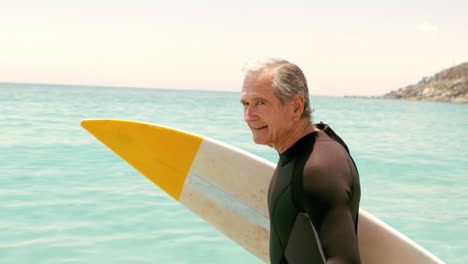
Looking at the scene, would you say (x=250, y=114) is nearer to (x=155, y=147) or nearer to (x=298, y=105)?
(x=298, y=105)

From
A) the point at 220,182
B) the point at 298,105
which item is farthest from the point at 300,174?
the point at 220,182

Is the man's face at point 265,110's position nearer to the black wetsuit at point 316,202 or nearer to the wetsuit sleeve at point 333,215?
the black wetsuit at point 316,202

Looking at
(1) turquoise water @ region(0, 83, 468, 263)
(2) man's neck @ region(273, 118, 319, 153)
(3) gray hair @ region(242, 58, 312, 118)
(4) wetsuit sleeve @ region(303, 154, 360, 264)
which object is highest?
(3) gray hair @ region(242, 58, 312, 118)

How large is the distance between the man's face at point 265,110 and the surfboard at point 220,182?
0.69 meters

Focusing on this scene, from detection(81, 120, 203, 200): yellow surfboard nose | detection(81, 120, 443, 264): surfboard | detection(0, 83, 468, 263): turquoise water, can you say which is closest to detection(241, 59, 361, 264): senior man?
detection(81, 120, 443, 264): surfboard

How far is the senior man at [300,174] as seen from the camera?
1.29 m

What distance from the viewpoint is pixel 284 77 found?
1473 mm

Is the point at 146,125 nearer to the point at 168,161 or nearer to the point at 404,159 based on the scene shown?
the point at 168,161

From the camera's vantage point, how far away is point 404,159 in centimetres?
1053

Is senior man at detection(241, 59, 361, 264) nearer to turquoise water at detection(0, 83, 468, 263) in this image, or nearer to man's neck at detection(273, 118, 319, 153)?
man's neck at detection(273, 118, 319, 153)

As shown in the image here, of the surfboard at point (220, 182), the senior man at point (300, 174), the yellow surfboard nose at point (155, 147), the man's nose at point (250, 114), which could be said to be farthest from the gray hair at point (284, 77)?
the yellow surfboard nose at point (155, 147)

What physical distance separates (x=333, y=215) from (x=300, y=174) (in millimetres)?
166

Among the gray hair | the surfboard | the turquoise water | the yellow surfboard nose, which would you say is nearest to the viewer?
the gray hair

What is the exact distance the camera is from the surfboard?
1.98m
